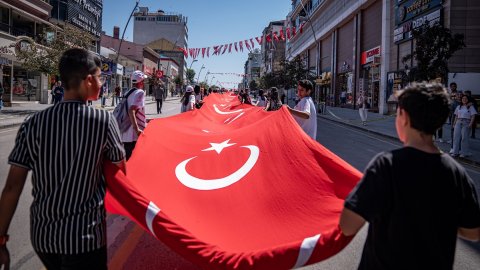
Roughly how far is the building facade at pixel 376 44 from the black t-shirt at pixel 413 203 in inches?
757

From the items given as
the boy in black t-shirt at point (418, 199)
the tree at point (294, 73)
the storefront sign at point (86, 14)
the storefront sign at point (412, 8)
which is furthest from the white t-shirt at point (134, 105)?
the storefront sign at point (86, 14)

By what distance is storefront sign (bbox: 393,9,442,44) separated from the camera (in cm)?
2603

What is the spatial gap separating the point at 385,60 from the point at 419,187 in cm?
3332

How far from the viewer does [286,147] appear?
180 inches

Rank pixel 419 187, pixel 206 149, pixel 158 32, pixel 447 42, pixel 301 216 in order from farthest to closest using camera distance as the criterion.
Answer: pixel 158 32
pixel 447 42
pixel 206 149
pixel 301 216
pixel 419 187

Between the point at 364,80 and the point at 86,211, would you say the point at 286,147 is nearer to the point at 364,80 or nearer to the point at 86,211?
the point at 86,211

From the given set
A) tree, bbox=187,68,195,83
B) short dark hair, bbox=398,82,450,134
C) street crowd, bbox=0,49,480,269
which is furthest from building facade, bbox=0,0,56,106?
tree, bbox=187,68,195,83

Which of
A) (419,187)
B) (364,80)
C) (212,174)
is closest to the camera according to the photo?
(419,187)

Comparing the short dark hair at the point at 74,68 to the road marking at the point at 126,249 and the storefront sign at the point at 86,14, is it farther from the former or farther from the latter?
the storefront sign at the point at 86,14

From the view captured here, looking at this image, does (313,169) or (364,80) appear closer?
(313,169)

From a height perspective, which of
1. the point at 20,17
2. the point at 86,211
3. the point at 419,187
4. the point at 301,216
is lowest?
the point at 301,216

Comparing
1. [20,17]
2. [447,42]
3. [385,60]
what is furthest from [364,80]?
[20,17]

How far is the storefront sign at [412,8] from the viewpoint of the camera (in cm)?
2677

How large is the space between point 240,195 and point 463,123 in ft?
35.0
